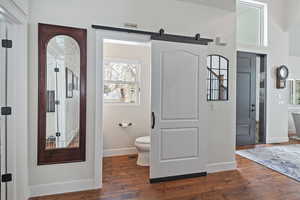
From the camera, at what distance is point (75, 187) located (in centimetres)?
269

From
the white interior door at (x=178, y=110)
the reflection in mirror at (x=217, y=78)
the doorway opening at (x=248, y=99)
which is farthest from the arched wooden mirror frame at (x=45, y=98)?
the doorway opening at (x=248, y=99)

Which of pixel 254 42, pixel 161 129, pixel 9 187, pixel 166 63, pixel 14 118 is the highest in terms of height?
pixel 254 42

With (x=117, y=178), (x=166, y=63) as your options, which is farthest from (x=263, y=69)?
(x=117, y=178)

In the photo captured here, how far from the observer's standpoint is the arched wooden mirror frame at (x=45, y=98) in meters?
2.56

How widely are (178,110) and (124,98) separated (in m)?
1.71

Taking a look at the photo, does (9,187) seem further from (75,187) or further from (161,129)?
(161,129)

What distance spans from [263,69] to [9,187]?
20.6 ft

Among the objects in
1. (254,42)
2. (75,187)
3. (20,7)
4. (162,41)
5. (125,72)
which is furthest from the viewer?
(254,42)

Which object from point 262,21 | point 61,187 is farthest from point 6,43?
point 262,21

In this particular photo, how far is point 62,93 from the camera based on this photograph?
8.88 feet

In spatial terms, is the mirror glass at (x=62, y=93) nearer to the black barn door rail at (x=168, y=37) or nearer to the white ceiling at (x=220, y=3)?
the black barn door rail at (x=168, y=37)

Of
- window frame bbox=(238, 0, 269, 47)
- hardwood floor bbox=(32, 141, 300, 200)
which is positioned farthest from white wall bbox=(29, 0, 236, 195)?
window frame bbox=(238, 0, 269, 47)

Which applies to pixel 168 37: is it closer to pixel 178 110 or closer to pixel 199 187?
pixel 178 110

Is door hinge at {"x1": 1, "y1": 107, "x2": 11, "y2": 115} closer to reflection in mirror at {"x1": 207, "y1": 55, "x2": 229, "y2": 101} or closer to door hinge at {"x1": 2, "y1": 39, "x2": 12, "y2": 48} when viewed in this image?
door hinge at {"x1": 2, "y1": 39, "x2": 12, "y2": 48}
